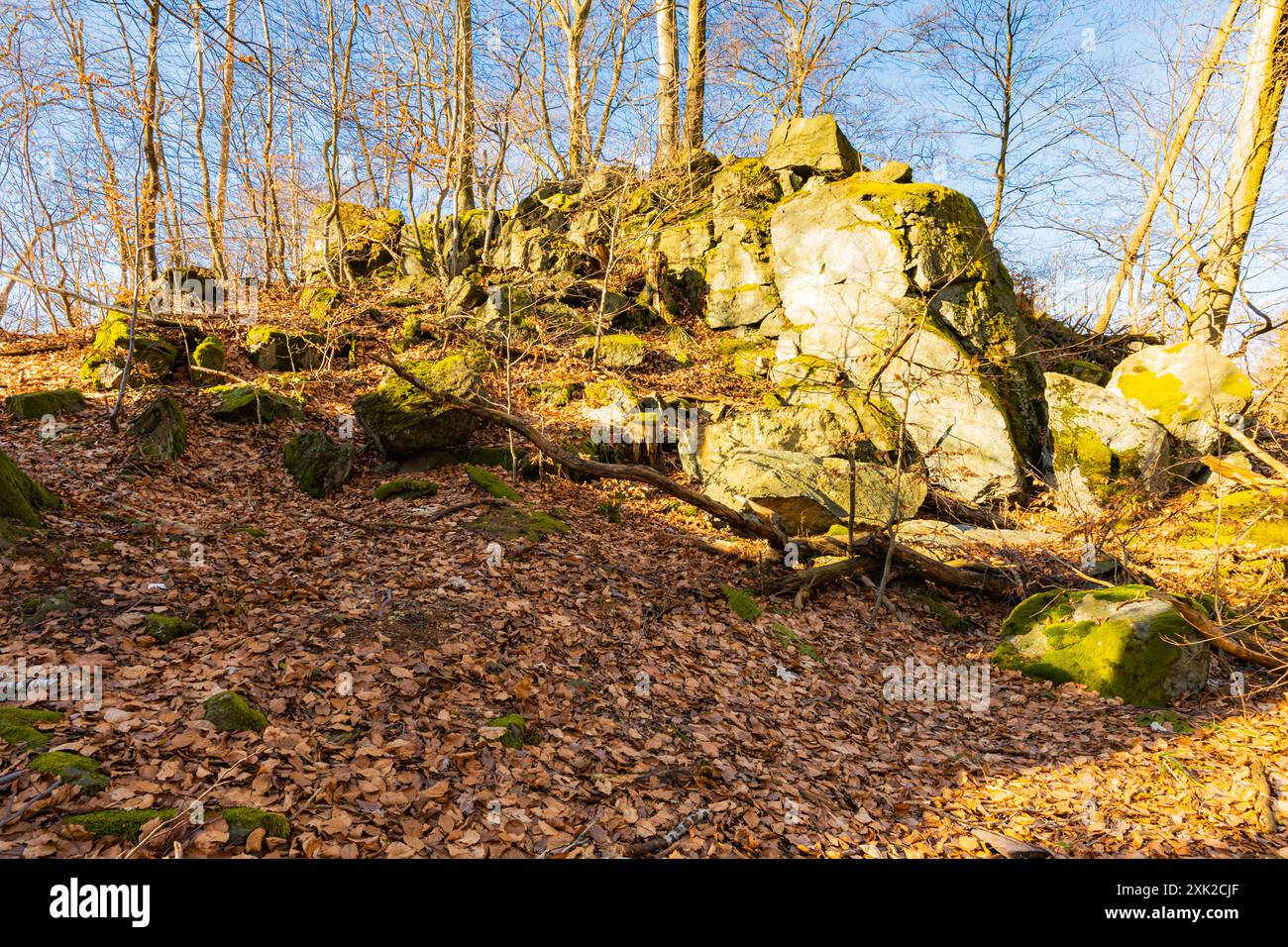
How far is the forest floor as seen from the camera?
346 cm

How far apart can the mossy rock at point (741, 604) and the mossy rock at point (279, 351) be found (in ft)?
29.9

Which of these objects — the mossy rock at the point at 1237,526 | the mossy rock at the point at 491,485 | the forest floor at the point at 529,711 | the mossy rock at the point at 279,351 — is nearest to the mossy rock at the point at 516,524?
the forest floor at the point at 529,711

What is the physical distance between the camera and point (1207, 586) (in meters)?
7.90

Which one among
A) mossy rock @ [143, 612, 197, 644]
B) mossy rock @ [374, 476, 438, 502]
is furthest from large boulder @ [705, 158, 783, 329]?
mossy rock @ [143, 612, 197, 644]

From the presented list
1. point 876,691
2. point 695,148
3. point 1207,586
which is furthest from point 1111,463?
point 695,148

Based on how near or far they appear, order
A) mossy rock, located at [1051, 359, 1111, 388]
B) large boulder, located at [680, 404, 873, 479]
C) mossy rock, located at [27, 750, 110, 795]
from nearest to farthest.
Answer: mossy rock, located at [27, 750, 110, 795]
large boulder, located at [680, 404, 873, 479]
mossy rock, located at [1051, 359, 1111, 388]

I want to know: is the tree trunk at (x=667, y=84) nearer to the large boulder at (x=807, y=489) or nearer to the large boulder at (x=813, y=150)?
the large boulder at (x=813, y=150)

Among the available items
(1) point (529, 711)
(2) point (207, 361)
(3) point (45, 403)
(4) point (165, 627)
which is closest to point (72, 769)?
(4) point (165, 627)

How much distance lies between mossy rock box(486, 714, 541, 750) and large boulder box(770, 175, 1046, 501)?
→ 9226 millimetres

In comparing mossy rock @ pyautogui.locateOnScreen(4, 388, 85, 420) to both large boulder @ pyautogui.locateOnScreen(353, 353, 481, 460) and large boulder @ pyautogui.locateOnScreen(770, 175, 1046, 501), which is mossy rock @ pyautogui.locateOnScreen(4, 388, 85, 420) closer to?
large boulder @ pyautogui.locateOnScreen(353, 353, 481, 460)

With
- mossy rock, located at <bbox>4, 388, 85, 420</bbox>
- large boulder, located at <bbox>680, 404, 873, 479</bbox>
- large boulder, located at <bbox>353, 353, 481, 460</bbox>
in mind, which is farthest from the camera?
large boulder, located at <bbox>680, 404, 873, 479</bbox>

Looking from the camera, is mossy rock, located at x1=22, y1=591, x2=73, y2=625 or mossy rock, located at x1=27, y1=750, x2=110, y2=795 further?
mossy rock, located at x1=22, y1=591, x2=73, y2=625

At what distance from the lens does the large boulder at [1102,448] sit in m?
11.5
